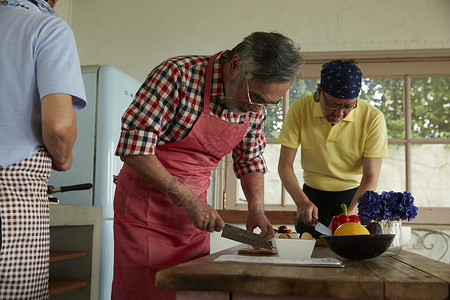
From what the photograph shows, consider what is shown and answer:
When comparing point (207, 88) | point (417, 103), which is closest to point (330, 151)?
point (207, 88)

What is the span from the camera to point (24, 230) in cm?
117

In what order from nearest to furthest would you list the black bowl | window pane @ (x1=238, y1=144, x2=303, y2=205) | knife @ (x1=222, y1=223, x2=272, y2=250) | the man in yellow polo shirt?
1. the black bowl
2. knife @ (x1=222, y1=223, x2=272, y2=250)
3. the man in yellow polo shirt
4. window pane @ (x1=238, y1=144, x2=303, y2=205)

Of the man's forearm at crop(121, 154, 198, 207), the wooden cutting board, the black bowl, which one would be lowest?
the wooden cutting board

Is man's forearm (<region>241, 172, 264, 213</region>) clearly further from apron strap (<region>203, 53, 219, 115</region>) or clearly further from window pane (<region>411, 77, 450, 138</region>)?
window pane (<region>411, 77, 450, 138</region>)

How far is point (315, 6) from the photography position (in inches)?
132

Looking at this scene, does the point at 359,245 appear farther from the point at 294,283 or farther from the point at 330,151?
the point at 330,151

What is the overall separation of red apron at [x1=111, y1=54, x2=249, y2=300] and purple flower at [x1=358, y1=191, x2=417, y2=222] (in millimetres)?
496

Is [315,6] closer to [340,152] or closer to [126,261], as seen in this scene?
[340,152]

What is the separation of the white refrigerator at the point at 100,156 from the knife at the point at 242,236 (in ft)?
4.52

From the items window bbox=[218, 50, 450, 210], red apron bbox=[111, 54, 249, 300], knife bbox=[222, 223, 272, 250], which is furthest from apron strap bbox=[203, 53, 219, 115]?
window bbox=[218, 50, 450, 210]

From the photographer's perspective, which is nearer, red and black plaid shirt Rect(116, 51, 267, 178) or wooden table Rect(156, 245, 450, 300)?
wooden table Rect(156, 245, 450, 300)

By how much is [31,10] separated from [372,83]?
2.55 metres

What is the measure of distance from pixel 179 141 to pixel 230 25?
2028 millimetres

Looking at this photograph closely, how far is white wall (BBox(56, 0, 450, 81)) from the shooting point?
10.7ft
